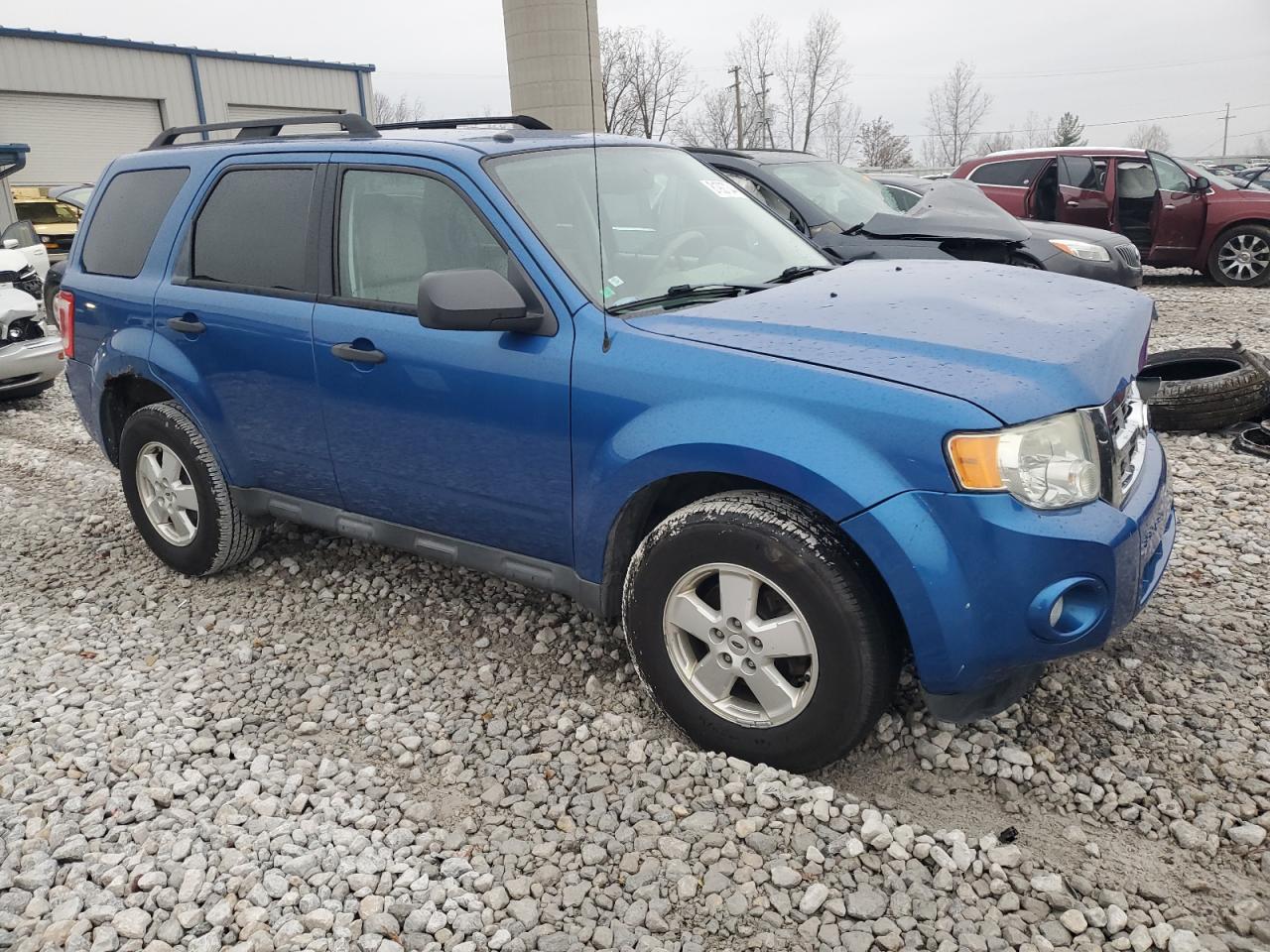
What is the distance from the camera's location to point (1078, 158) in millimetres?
12461

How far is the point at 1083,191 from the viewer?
12.3 metres

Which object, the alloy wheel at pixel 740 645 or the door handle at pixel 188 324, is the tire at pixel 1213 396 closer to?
the alloy wheel at pixel 740 645

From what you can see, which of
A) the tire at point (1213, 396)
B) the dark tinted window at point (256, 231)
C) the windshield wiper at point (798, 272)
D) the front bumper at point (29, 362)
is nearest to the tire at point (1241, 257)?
the tire at point (1213, 396)

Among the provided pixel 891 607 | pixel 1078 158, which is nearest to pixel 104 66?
pixel 1078 158

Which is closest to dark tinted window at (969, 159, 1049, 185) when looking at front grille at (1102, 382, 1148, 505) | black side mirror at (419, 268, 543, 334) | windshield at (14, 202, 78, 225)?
front grille at (1102, 382, 1148, 505)

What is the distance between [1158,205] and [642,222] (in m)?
10.7

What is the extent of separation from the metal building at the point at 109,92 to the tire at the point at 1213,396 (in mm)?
27049

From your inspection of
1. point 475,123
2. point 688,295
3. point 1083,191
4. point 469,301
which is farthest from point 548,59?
point 469,301

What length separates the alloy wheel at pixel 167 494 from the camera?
4.40 m

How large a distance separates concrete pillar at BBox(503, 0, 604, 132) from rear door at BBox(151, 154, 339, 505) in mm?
12642

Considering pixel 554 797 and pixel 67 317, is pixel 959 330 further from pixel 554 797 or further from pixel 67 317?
pixel 67 317

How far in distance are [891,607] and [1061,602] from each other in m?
0.43

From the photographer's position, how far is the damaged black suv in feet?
21.5

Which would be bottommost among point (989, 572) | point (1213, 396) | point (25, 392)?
point (25, 392)
